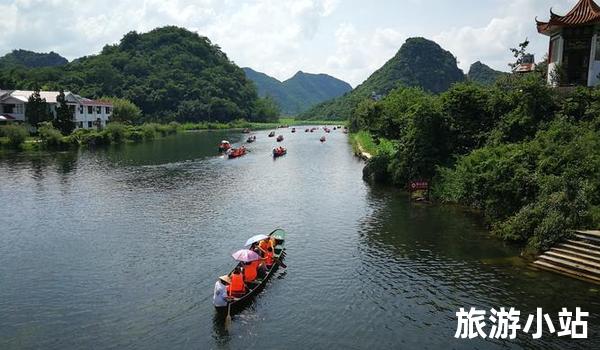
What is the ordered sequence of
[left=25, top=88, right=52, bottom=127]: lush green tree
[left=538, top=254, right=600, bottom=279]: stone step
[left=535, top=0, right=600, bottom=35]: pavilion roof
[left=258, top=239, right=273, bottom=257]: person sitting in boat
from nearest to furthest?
[left=538, top=254, right=600, bottom=279]: stone step, [left=258, top=239, right=273, bottom=257]: person sitting in boat, [left=535, top=0, right=600, bottom=35]: pavilion roof, [left=25, top=88, right=52, bottom=127]: lush green tree

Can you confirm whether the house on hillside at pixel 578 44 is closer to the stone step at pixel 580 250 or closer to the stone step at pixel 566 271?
the stone step at pixel 580 250

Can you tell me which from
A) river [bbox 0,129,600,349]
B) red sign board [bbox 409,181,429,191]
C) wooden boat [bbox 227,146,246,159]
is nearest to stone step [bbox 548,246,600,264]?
river [bbox 0,129,600,349]

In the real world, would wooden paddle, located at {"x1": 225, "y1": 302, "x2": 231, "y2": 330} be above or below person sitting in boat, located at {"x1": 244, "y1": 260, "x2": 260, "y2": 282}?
below

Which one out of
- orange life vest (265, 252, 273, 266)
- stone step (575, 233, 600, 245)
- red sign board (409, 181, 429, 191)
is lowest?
orange life vest (265, 252, 273, 266)

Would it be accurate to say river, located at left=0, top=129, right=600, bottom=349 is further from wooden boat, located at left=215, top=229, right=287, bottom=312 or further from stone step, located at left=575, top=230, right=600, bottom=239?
stone step, located at left=575, top=230, right=600, bottom=239

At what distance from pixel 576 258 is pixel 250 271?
16.5 m

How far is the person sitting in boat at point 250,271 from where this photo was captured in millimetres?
23433

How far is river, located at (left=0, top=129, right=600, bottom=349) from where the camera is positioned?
19.6 metres

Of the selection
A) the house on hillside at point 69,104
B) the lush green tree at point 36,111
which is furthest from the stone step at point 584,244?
the house on hillside at point 69,104

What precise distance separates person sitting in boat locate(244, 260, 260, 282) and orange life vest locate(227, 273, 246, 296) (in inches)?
40.6

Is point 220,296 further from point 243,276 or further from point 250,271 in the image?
point 250,271

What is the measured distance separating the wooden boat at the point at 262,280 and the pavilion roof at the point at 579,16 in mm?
31428

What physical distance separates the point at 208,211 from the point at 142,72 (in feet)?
546

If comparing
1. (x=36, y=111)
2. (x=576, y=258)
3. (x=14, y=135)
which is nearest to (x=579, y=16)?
(x=576, y=258)
